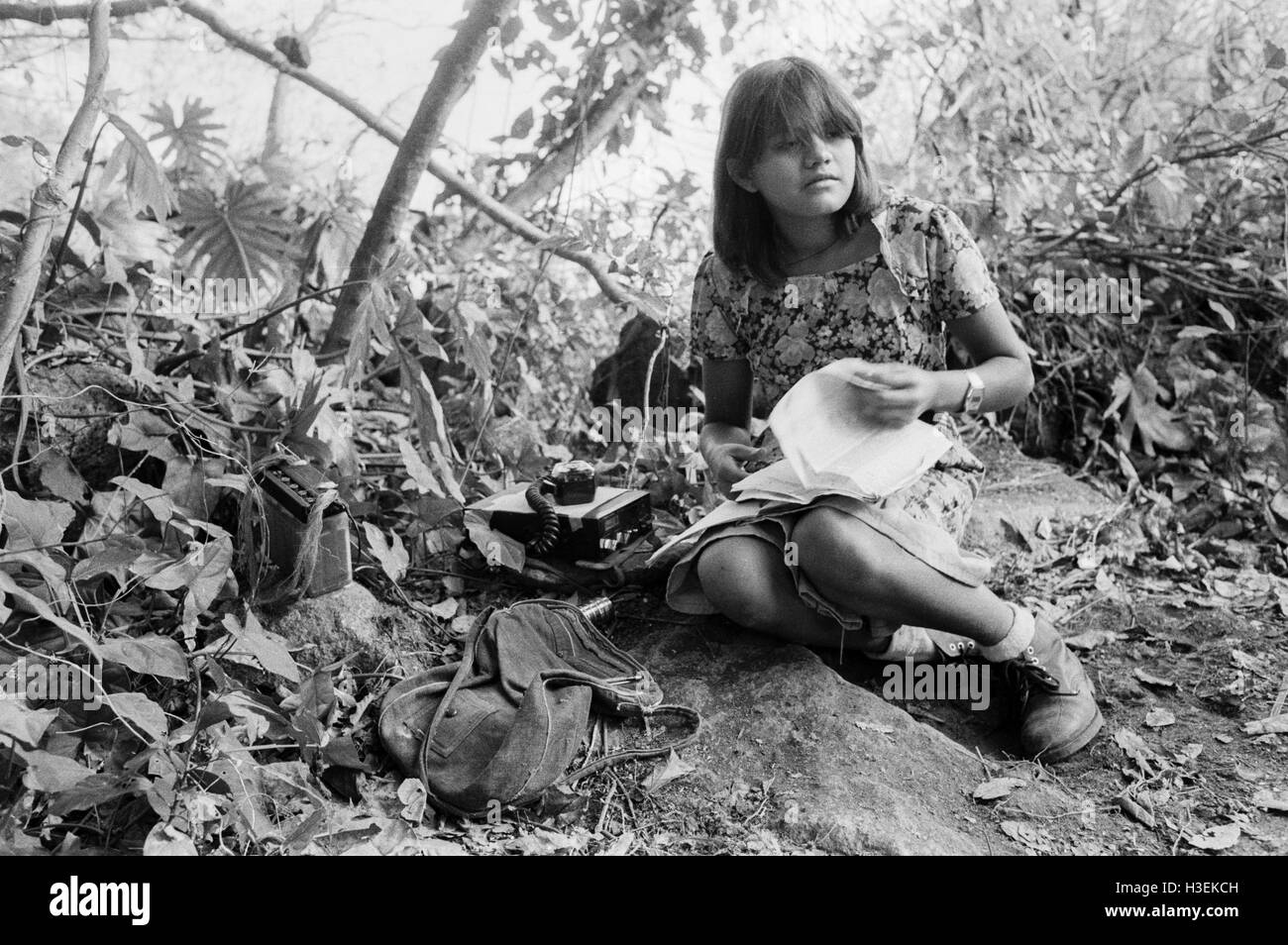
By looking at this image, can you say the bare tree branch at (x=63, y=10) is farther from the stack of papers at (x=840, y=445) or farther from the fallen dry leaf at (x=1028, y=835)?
the fallen dry leaf at (x=1028, y=835)

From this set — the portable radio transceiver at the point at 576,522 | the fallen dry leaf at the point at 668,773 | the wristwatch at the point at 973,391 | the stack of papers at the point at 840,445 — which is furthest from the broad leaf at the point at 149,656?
the wristwatch at the point at 973,391

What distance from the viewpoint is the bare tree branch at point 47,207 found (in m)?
1.76

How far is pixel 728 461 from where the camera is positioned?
2260mm

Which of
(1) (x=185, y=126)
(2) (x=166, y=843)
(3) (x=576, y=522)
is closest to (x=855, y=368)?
(3) (x=576, y=522)

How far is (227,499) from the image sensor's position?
2.11 m

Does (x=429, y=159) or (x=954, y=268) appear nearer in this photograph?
(x=954, y=268)

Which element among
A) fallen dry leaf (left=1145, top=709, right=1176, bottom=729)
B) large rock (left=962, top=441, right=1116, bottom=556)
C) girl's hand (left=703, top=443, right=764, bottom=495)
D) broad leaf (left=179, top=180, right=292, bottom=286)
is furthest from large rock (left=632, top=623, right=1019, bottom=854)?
broad leaf (left=179, top=180, right=292, bottom=286)

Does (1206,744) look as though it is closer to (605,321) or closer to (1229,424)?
(1229,424)

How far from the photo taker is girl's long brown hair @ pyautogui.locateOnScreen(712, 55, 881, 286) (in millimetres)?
2004

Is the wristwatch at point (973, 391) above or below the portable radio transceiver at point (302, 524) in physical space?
above

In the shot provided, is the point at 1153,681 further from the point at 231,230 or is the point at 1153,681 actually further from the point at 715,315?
the point at 231,230

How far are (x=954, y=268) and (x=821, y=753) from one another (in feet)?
3.20

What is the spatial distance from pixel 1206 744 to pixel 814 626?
2.49ft

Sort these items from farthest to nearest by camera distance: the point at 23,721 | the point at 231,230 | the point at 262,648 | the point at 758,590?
1. the point at 231,230
2. the point at 758,590
3. the point at 262,648
4. the point at 23,721
